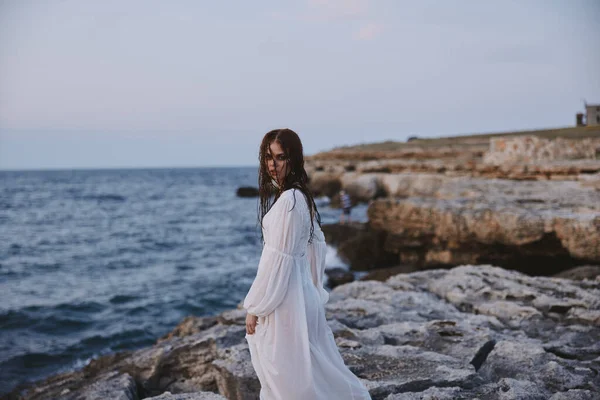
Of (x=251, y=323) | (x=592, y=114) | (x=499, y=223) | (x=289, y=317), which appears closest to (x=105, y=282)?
(x=499, y=223)

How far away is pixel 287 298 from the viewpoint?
2.62 m

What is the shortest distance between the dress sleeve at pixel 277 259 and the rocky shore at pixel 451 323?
4.47 ft

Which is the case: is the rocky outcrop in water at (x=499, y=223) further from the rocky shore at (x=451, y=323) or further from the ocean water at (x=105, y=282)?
the ocean water at (x=105, y=282)

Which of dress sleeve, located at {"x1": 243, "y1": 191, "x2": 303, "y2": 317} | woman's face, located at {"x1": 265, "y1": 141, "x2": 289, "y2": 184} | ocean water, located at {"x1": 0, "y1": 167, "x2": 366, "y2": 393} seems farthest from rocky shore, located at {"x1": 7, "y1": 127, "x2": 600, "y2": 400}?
ocean water, located at {"x1": 0, "y1": 167, "x2": 366, "y2": 393}

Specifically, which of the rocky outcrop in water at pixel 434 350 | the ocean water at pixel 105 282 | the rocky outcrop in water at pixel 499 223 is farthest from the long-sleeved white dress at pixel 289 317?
the rocky outcrop in water at pixel 499 223

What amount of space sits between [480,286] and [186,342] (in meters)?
4.13

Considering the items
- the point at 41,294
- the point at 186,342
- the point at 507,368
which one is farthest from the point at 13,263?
the point at 507,368

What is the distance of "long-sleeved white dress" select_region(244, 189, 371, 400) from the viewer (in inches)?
101

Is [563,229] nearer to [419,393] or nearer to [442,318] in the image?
[442,318]

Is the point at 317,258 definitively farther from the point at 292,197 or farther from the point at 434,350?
the point at 434,350

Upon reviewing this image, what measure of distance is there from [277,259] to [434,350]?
8.51 feet

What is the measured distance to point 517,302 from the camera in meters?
5.75

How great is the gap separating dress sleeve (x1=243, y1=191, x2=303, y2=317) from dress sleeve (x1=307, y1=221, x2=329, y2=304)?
0.29m

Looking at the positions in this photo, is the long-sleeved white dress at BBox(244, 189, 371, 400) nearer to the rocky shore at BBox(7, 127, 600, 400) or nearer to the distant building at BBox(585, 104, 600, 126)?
the rocky shore at BBox(7, 127, 600, 400)
